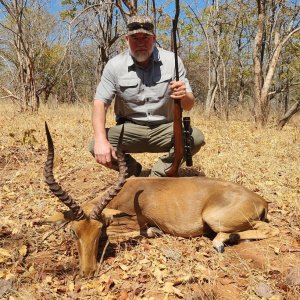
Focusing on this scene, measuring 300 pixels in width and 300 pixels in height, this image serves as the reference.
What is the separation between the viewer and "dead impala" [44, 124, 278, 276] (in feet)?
12.2

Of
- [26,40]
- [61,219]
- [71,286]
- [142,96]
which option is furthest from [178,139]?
[26,40]

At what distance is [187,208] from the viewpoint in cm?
409

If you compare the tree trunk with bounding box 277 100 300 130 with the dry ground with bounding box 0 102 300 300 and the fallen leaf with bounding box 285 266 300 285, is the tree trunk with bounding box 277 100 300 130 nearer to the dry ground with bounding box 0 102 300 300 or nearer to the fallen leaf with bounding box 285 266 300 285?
the dry ground with bounding box 0 102 300 300

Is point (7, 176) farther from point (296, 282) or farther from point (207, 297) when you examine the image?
point (296, 282)

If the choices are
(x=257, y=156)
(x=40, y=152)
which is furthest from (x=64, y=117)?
(x=257, y=156)

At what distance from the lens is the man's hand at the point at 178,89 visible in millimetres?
4570

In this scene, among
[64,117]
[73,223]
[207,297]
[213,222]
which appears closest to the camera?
[207,297]

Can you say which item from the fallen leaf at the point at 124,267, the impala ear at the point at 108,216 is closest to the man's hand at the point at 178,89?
the impala ear at the point at 108,216

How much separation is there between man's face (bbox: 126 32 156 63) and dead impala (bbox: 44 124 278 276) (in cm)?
156

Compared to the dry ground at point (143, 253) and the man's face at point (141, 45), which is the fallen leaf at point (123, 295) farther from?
the man's face at point (141, 45)

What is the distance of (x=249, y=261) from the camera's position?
11.2 feet

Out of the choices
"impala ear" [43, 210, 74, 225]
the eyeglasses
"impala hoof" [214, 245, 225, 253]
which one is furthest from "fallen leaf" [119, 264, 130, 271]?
the eyeglasses

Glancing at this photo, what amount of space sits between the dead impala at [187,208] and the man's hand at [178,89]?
1011mm

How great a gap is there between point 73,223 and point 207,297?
1.26 metres
